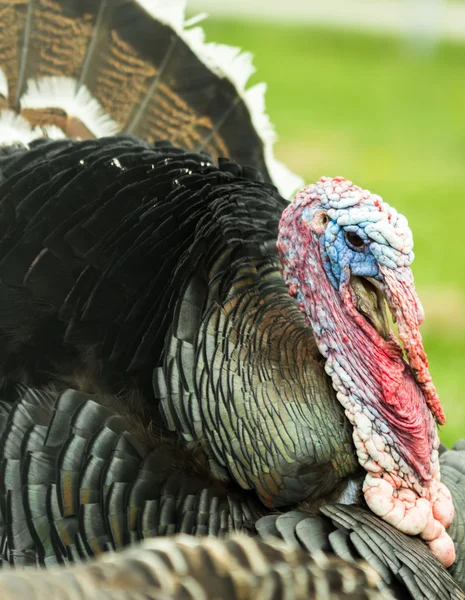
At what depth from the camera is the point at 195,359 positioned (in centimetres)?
218

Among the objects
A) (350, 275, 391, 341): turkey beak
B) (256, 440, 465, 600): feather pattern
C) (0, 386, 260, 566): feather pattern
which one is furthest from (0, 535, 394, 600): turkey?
(350, 275, 391, 341): turkey beak

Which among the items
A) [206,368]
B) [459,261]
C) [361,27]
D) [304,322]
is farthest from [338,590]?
[361,27]

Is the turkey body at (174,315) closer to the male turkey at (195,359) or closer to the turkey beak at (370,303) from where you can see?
the male turkey at (195,359)

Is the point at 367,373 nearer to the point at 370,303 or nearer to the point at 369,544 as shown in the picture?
the point at 370,303

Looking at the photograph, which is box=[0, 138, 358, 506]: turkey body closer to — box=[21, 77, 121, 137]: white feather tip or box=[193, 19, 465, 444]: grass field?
box=[21, 77, 121, 137]: white feather tip

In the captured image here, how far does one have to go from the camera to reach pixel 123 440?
213 centimetres

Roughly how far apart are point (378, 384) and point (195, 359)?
→ 41 cm

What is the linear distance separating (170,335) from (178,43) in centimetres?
139

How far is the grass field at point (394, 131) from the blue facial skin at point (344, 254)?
173 cm

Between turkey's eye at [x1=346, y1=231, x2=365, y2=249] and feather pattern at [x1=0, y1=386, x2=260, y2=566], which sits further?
turkey's eye at [x1=346, y1=231, x2=365, y2=249]

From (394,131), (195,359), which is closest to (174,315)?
(195,359)

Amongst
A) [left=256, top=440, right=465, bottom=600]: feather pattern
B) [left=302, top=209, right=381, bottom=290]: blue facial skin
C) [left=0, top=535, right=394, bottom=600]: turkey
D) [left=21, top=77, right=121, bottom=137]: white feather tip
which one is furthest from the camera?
[left=21, top=77, right=121, bottom=137]: white feather tip

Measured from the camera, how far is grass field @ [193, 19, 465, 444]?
516 centimetres


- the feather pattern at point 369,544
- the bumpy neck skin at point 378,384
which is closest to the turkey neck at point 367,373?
the bumpy neck skin at point 378,384
